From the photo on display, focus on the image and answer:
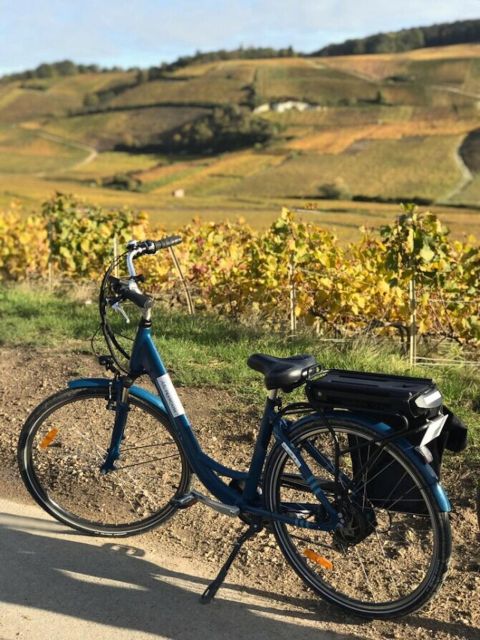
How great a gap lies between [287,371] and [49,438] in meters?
1.38

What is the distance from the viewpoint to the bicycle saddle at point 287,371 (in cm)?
297

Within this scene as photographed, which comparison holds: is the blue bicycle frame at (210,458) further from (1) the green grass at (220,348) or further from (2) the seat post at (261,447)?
(1) the green grass at (220,348)

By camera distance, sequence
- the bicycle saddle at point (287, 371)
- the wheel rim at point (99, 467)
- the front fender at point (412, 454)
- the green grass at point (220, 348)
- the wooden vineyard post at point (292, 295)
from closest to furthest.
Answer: the front fender at point (412, 454) → the bicycle saddle at point (287, 371) → the wheel rim at point (99, 467) → the green grass at point (220, 348) → the wooden vineyard post at point (292, 295)

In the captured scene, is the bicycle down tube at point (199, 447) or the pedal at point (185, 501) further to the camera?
the pedal at point (185, 501)

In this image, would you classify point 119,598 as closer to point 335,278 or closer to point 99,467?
point 99,467

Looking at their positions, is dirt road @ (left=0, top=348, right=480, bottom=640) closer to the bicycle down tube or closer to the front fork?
the bicycle down tube

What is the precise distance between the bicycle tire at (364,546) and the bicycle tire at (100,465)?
603 millimetres

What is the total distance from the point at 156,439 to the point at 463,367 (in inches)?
122

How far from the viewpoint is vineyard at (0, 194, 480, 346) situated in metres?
6.51

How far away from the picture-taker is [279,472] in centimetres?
309

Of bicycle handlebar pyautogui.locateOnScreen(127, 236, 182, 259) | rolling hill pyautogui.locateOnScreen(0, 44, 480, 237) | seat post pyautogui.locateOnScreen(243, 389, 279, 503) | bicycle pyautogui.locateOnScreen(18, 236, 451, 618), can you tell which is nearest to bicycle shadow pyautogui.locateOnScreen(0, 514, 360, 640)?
bicycle pyautogui.locateOnScreen(18, 236, 451, 618)

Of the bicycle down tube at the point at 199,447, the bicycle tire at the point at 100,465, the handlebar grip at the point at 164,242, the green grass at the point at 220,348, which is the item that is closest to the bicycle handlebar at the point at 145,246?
the handlebar grip at the point at 164,242

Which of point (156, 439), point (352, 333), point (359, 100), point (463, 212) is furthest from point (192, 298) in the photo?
point (359, 100)

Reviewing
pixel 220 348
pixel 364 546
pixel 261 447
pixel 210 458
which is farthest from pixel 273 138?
pixel 261 447
